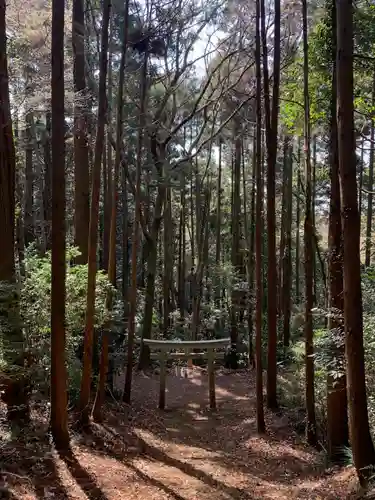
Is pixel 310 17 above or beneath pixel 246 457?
above

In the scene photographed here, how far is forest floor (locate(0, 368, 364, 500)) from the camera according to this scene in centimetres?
549

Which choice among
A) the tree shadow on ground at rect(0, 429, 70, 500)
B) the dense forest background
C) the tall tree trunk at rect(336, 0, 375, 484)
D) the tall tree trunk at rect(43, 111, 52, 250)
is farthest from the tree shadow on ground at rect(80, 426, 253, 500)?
the tall tree trunk at rect(43, 111, 52, 250)

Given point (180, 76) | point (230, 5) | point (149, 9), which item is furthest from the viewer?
point (180, 76)

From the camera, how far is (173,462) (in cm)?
734

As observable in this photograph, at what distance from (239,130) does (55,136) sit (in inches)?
497

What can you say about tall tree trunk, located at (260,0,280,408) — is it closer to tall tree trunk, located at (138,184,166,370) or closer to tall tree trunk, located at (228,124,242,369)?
tall tree trunk, located at (138,184,166,370)

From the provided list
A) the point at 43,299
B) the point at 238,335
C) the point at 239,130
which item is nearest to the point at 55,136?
the point at 43,299

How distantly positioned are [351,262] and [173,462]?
4.14 meters

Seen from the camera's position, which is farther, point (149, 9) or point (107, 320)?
point (149, 9)

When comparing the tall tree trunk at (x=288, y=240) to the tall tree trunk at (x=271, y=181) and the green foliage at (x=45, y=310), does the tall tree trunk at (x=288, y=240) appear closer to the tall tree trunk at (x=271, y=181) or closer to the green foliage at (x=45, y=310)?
the tall tree trunk at (x=271, y=181)

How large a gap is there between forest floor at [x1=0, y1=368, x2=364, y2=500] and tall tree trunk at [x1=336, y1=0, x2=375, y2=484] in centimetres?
58

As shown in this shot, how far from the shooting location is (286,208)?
67.3 ft

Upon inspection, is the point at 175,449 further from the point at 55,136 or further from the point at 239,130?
the point at 239,130

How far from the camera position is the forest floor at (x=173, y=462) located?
5.49 meters
